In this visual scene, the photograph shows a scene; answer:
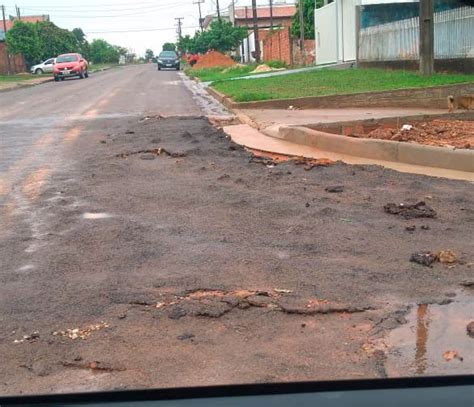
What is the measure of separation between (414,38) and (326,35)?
14.1 m

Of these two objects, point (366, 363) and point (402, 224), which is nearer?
point (366, 363)

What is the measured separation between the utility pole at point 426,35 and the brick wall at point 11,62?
57842mm

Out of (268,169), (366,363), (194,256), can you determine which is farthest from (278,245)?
(268,169)

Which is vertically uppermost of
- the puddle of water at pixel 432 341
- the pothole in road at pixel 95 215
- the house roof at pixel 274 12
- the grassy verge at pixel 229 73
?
the house roof at pixel 274 12

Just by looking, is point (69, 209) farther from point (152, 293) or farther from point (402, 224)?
point (402, 224)

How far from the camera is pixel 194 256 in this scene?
5289mm

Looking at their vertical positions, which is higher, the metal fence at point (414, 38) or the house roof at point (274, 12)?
the house roof at point (274, 12)

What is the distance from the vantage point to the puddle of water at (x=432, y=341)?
3.45 meters

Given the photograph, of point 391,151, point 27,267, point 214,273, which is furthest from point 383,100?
point 27,267

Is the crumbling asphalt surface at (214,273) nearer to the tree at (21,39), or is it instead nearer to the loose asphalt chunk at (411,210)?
the loose asphalt chunk at (411,210)

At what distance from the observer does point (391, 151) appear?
9258 millimetres

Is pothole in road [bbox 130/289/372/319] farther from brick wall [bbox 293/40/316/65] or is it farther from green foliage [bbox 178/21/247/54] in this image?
green foliage [bbox 178/21/247/54]

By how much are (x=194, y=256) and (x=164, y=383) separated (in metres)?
2.02

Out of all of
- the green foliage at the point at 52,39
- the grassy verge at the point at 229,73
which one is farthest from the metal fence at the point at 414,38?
the green foliage at the point at 52,39
